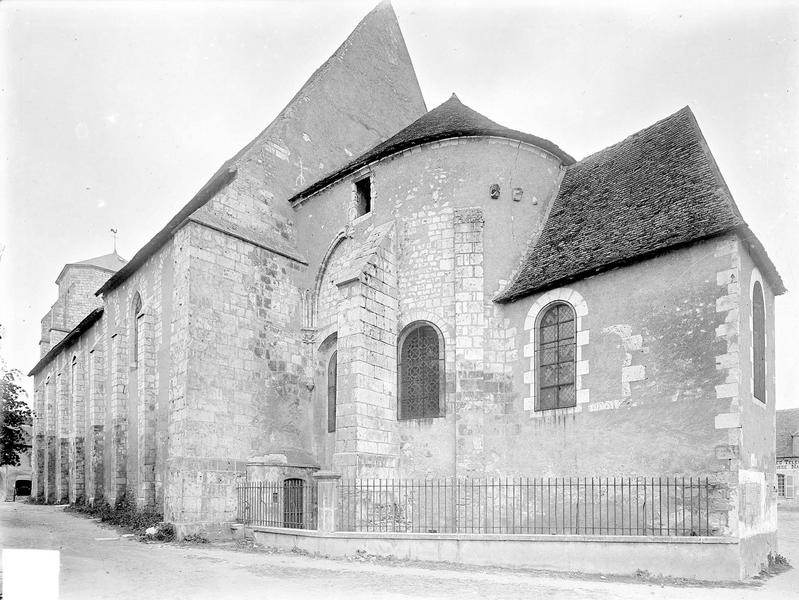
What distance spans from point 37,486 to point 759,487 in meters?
31.1

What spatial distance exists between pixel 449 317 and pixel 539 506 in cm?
402

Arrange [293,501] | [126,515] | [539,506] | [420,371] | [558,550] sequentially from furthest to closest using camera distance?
[126,515]
[293,501]
[420,371]
[539,506]
[558,550]

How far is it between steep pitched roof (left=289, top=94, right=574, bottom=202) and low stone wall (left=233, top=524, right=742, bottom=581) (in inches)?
318

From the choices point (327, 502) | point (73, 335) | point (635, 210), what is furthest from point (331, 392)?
point (73, 335)

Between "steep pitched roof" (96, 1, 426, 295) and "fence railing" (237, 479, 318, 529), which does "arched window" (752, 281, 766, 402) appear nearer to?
"fence railing" (237, 479, 318, 529)

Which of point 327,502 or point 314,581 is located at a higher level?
point 327,502

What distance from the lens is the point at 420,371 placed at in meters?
13.7

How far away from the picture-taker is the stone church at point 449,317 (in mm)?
10547

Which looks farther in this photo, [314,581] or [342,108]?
[342,108]

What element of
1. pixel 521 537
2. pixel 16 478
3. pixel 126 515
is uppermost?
pixel 521 537

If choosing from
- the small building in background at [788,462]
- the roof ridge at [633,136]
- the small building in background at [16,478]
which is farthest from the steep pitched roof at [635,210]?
the small building in background at [16,478]

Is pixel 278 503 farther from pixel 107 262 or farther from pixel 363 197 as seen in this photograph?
pixel 107 262

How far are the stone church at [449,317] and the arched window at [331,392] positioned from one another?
0.08 meters

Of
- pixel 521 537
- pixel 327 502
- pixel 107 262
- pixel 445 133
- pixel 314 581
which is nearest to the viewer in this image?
pixel 314 581
